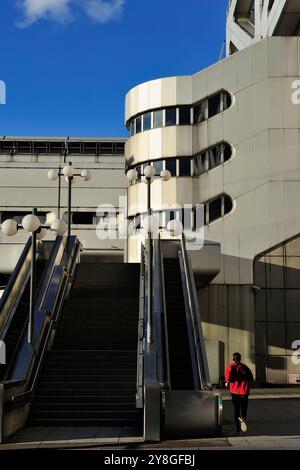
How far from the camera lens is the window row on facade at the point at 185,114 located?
27.1 metres

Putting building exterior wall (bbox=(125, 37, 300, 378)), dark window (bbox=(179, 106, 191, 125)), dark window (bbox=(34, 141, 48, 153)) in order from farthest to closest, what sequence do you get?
dark window (bbox=(34, 141, 48, 153)) < dark window (bbox=(179, 106, 191, 125)) < building exterior wall (bbox=(125, 37, 300, 378))

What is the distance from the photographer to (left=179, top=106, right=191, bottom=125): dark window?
2802 cm

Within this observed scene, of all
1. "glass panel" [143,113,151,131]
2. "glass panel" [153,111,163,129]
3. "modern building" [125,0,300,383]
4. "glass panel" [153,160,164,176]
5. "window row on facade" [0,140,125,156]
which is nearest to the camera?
"modern building" [125,0,300,383]

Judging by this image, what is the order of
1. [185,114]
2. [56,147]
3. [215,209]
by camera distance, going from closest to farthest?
[215,209]
[185,114]
[56,147]

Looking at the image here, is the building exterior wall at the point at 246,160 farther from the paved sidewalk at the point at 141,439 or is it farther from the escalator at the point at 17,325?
the paved sidewalk at the point at 141,439

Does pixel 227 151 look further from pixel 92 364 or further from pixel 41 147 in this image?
pixel 41 147

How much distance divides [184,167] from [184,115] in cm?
247

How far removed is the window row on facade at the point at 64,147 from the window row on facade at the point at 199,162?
10.7 metres

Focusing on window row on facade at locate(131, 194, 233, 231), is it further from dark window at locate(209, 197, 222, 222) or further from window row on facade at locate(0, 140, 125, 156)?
window row on facade at locate(0, 140, 125, 156)

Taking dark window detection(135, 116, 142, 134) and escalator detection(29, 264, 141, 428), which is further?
dark window detection(135, 116, 142, 134)

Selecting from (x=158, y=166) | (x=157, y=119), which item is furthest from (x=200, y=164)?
(x=157, y=119)

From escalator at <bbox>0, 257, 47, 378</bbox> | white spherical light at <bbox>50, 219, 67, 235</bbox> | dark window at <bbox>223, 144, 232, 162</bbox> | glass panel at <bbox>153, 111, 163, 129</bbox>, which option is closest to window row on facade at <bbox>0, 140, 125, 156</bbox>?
glass panel at <bbox>153, 111, 163, 129</bbox>

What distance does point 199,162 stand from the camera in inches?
1088
